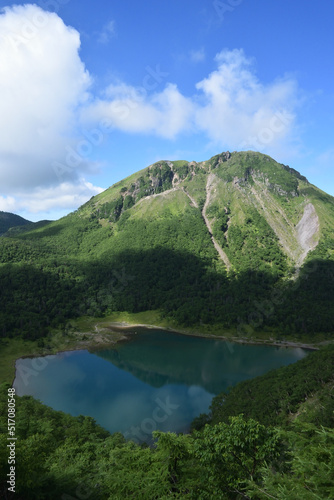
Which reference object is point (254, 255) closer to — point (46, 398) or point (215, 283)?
point (215, 283)

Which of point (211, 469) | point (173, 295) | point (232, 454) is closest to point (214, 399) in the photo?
point (232, 454)

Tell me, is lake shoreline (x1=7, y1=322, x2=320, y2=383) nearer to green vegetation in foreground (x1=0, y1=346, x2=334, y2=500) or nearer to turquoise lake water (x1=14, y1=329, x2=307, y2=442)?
turquoise lake water (x1=14, y1=329, x2=307, y2=442)

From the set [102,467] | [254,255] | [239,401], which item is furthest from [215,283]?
[102,467]

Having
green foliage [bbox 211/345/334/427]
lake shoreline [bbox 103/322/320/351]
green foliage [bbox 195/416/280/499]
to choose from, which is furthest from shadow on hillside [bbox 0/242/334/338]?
green foliage [bbox 195/416/280/499]

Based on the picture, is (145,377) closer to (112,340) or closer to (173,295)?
(112,340)

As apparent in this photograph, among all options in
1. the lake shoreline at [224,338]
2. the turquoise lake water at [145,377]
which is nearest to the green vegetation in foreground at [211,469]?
the turquoise lake water at [145,377]

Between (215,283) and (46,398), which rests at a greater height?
(215,283)

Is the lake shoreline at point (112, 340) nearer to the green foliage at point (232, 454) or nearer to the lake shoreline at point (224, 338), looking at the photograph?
the lake shoreline at point (224, 338)

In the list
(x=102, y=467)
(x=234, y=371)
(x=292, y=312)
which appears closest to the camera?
(x=102, y=467)
